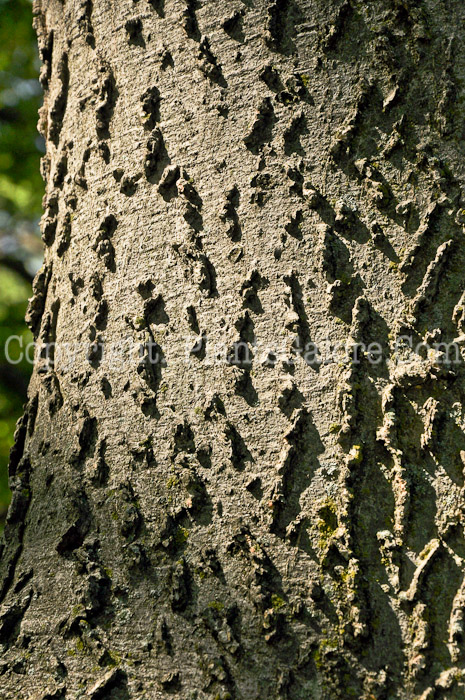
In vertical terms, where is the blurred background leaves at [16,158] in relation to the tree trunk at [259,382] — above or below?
above

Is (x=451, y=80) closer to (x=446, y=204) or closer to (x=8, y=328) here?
(x=446, y=204)

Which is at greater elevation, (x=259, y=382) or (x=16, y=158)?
(x=16, y=158)

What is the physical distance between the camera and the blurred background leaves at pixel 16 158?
5688 mm

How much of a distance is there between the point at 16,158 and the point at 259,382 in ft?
19.5

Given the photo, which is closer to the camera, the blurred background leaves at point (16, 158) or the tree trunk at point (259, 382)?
the tree trunk at point (259, 382)

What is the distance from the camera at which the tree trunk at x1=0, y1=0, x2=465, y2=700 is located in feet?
3.36

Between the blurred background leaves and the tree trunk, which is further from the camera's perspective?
the blurred background leaves

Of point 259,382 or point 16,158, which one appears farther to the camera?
point 16,158

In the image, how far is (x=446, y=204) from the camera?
3.68 ft

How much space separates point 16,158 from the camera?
632cm

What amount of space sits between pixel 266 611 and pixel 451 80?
97 centimetres

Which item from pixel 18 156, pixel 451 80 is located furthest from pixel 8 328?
pixel 451 80

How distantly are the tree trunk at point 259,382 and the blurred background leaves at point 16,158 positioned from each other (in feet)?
14.7

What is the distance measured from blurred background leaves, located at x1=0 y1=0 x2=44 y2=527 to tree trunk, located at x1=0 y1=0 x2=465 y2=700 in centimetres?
448
